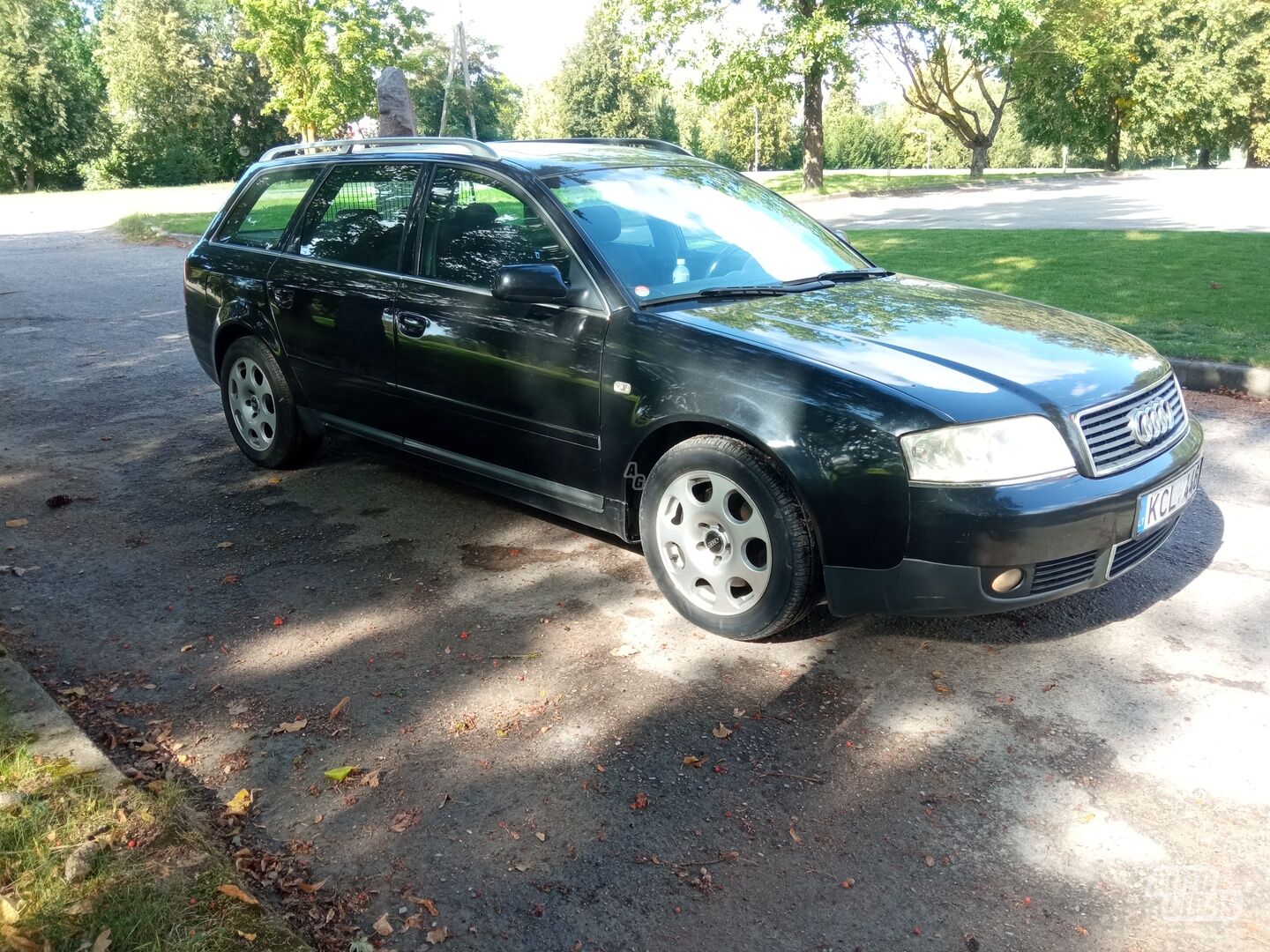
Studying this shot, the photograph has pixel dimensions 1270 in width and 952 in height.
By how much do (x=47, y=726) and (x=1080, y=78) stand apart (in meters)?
51.6

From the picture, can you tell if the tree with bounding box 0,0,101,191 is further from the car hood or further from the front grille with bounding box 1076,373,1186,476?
the front grille with bounding box 1076,373,1186,476

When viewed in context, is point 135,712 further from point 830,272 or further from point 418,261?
point 830,272

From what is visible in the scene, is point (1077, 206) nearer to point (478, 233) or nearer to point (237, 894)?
point (478, 233)

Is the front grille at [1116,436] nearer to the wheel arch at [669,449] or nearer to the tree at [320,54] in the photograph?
the wheel arch at [669,449]

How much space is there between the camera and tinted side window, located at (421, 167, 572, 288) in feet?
14.7

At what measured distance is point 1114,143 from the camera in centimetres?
4819

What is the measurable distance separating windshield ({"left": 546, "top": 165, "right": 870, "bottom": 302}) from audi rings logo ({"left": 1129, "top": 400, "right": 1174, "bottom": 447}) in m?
1.50

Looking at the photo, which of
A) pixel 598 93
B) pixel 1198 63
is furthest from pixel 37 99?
pixel 1198 63

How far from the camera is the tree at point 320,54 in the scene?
115 feet

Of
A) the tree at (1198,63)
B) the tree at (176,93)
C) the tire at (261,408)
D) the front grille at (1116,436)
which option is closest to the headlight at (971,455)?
the front grille at (1116,436)

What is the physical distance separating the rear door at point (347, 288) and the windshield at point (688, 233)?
0.98 meters

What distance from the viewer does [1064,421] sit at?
348 cm

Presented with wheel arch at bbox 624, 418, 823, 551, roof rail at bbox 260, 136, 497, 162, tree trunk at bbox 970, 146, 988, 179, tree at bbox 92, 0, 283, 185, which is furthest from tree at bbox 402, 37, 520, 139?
wheel arch at bbox 624, 418, 823, 551

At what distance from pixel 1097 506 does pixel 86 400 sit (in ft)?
23.3
